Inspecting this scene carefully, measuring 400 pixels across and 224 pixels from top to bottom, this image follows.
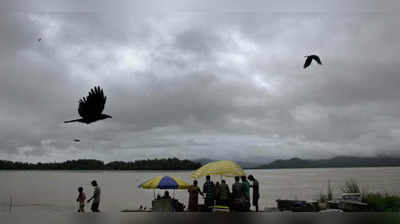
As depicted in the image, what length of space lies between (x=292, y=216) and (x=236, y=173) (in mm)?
7776

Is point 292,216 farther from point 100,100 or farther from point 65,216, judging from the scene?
point 100,100

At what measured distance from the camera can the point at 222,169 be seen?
31.6 ft

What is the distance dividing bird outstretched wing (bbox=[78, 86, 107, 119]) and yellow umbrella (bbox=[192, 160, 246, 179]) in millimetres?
4118

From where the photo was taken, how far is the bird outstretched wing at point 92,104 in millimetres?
6145

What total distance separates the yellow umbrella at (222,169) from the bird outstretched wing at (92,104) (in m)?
4.12

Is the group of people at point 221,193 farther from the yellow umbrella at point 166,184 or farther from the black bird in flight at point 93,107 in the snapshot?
the black bird in flight at point 93,107

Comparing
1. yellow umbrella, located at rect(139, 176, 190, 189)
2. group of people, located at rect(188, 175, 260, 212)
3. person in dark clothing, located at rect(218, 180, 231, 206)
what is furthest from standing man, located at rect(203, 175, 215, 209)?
yellow umbrella, located at rect(139, 176, 190, 189)

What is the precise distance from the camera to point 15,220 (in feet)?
5.41

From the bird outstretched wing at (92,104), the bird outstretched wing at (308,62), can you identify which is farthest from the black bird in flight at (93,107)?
the bird outstretched wing at (308,62)

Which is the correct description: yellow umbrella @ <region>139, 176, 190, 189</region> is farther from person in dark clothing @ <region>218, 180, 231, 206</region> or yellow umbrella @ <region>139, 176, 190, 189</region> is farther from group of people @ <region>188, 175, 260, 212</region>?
person in dark clothing @ <region>218, 180, 231, 206</region>

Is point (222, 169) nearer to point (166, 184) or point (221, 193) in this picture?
point (221, 193)

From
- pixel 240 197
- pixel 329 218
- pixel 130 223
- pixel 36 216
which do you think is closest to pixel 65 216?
pixel 36 216

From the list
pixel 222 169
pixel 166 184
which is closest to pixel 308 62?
pixel 222 169

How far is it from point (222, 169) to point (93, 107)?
4394 mm
